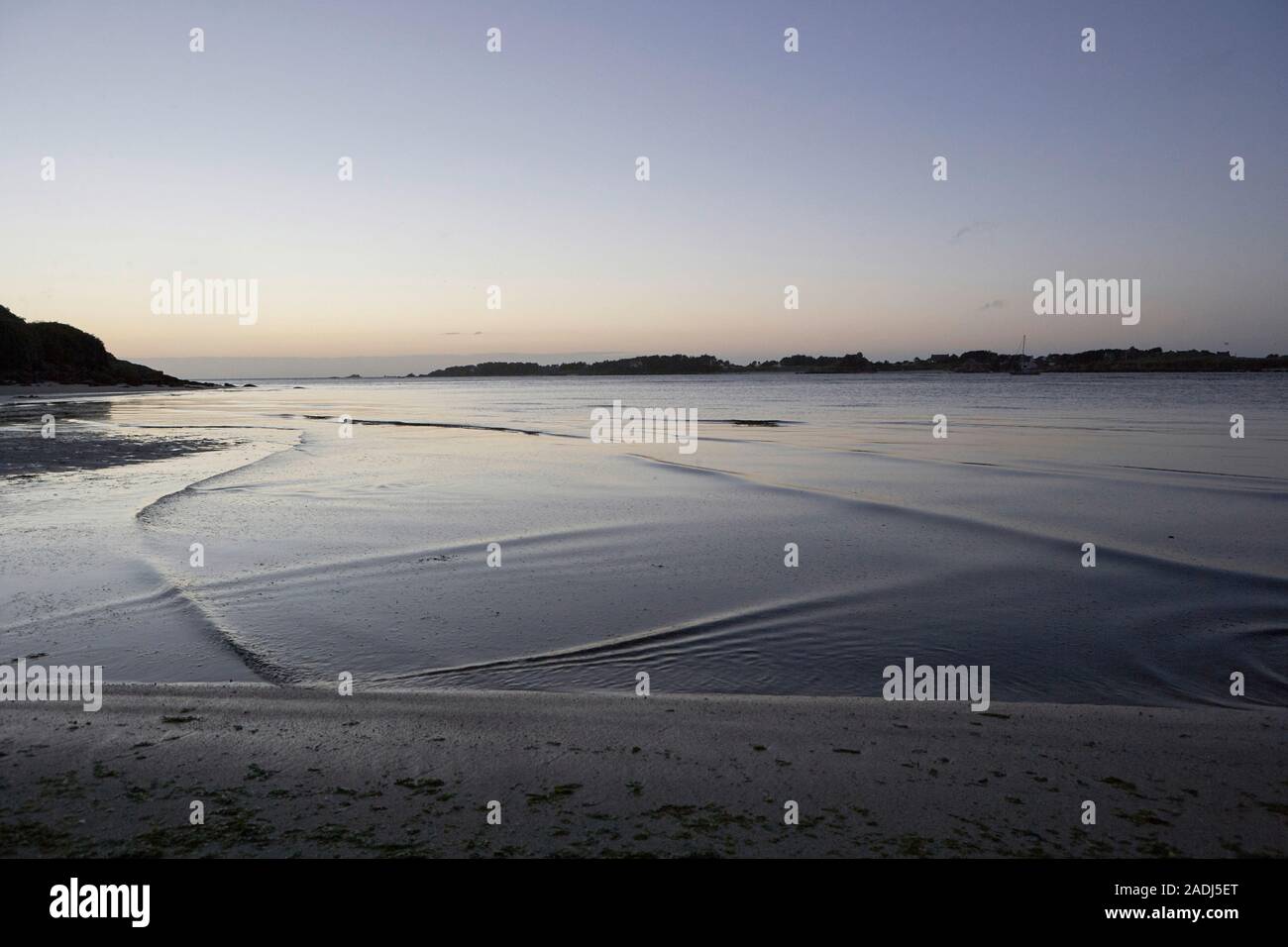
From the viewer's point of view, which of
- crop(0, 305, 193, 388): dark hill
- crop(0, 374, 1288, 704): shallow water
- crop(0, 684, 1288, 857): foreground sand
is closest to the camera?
crop(0, 684, 1288, 857): foreground sand

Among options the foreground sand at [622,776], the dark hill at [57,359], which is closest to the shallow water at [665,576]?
the foreground sand at [622,776]

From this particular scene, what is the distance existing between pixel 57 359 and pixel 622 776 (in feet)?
358

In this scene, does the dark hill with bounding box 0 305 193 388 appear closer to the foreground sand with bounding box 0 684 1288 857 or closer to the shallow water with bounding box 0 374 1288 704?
the shallow water with bounding box 0 374 1288 704

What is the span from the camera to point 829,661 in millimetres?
6059

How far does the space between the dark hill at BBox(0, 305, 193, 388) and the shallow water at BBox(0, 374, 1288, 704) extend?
78.7m

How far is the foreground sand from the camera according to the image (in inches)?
129

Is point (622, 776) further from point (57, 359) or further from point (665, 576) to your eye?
point (57, 359)

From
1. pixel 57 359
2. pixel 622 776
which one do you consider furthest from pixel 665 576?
pixel 57 359

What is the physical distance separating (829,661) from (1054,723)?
172 cm

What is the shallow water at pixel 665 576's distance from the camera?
5961 millimetres

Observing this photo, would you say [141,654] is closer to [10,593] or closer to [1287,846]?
[10,593]

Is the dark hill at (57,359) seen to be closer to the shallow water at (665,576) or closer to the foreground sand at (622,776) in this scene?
the shallow water at (665,576)

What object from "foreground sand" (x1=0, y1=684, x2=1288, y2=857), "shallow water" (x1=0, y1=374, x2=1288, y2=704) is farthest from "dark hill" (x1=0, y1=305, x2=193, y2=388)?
"foreground sand" (x1=0, y1=684, x2=1288, y2=857)
